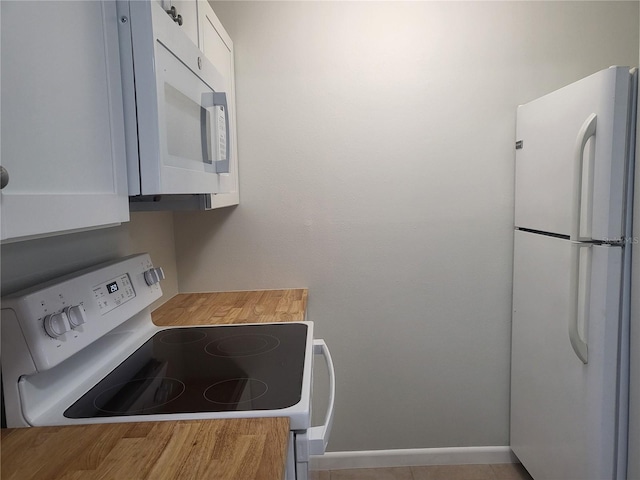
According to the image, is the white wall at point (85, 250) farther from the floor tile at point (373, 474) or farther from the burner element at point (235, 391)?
the floor tile at point (373, 474)

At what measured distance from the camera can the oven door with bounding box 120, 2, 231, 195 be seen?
1002 millimetres

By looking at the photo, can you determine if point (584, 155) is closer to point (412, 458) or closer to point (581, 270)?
point (581, 270)

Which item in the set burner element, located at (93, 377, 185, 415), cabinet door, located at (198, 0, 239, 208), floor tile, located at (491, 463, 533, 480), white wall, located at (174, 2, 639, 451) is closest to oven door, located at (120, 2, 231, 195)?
cabinet door, located at (198, 0, 239, 208)

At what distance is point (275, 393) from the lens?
115cm

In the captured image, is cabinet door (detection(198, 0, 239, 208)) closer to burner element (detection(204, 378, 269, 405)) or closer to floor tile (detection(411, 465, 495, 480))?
burner element (detection(204, 378, 269, 405))

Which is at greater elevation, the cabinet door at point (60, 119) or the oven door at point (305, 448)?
the cabinet door at point (60, 119)

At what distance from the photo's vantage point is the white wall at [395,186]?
7.24ft

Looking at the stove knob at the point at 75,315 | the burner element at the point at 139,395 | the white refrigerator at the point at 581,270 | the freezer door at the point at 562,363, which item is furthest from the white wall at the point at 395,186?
the stove knob at the point at 75,315

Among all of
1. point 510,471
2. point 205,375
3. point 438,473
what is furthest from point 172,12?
point 510,471

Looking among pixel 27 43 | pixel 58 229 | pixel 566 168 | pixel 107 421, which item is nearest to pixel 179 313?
pixel 107 421

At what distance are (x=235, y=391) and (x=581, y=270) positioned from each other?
1.27 metres

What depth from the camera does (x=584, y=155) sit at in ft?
5.45

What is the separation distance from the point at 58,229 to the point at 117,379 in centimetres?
66

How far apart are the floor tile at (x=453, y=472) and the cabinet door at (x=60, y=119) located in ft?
6.65
